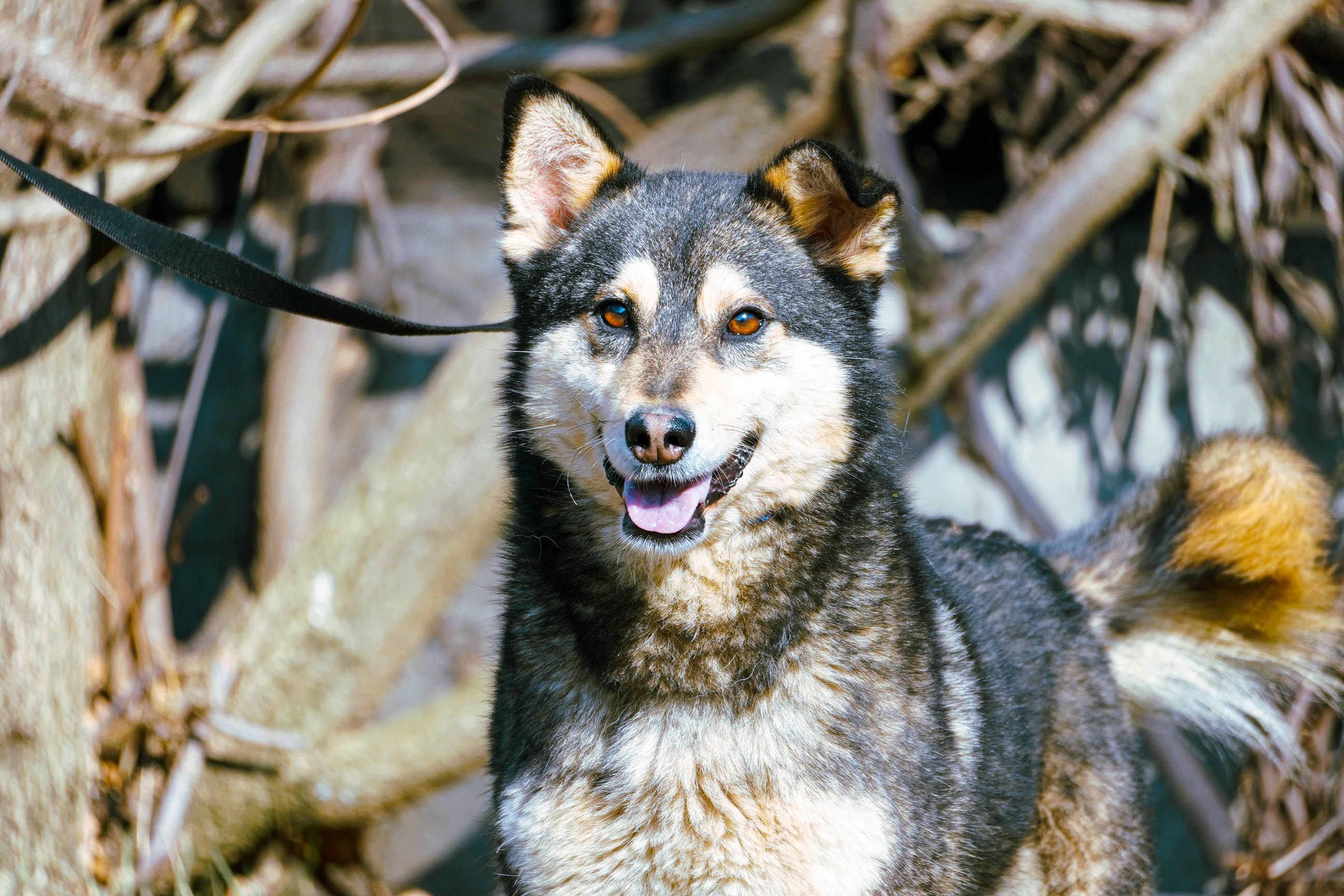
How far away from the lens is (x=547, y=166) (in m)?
2.71

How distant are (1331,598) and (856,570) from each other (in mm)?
1559

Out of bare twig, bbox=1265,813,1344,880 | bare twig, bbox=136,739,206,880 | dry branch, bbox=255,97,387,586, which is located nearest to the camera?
bare twig, bbox=136,739,206,880

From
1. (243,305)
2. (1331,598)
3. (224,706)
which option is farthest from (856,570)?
(243,305)

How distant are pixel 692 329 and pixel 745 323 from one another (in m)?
0.12

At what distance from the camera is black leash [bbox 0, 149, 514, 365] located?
92.2 inches

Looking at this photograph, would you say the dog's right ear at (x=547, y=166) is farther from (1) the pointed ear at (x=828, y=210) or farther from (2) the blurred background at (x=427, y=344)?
(2) the blurred background at (x=427, y=344)

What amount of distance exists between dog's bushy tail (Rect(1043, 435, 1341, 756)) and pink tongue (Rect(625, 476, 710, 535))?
1408 millimetres

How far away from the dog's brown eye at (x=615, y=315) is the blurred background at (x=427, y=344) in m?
1.11

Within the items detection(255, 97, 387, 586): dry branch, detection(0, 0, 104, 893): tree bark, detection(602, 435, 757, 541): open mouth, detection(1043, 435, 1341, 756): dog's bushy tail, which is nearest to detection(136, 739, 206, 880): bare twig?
detection(0, 0, 104, 893): tree bark

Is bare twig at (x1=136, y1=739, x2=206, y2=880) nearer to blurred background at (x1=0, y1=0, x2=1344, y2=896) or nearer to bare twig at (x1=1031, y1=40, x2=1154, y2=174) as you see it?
blurred background at (x1=0, y1=0, x2=1344, y2=896)

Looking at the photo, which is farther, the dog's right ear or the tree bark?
the tree bark

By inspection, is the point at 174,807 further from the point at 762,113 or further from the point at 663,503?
the point at 762,113

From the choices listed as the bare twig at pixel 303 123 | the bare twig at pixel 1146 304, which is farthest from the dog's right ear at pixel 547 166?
the bare twig at pixel 1146 304

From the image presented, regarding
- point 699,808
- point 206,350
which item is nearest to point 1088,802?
point 699,808
